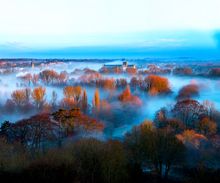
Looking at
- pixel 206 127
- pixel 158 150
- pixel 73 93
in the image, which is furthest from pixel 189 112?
pixel 73 93

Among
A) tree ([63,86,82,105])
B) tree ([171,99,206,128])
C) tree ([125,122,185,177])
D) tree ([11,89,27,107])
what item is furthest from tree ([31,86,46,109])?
tree ([125,122,185,177])

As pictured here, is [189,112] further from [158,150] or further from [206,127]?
[158,150]

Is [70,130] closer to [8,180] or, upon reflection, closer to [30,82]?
[8,180]

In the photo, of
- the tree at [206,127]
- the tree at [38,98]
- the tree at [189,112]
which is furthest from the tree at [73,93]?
the tree at [206,127]

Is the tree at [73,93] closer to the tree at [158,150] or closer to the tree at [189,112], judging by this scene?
the tree at [189,112]

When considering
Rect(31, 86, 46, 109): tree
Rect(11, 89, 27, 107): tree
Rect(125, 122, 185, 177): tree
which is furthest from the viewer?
Rect(11, 89, 27, 107): tree

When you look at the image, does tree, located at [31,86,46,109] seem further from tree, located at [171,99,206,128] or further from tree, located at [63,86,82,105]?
tree, located at [171,99,206,128]

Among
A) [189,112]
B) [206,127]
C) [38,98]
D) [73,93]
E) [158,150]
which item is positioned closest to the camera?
[158,150]

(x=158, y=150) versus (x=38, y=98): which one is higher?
(x=158, y=150)

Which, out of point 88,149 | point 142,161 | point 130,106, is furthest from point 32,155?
point 130,106

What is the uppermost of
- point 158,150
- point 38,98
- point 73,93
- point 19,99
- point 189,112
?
point 158,150

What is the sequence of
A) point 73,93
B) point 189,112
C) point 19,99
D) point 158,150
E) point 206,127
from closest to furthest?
point 158,150, point 206,127, point 189,112, point 19,99, point 73,93
